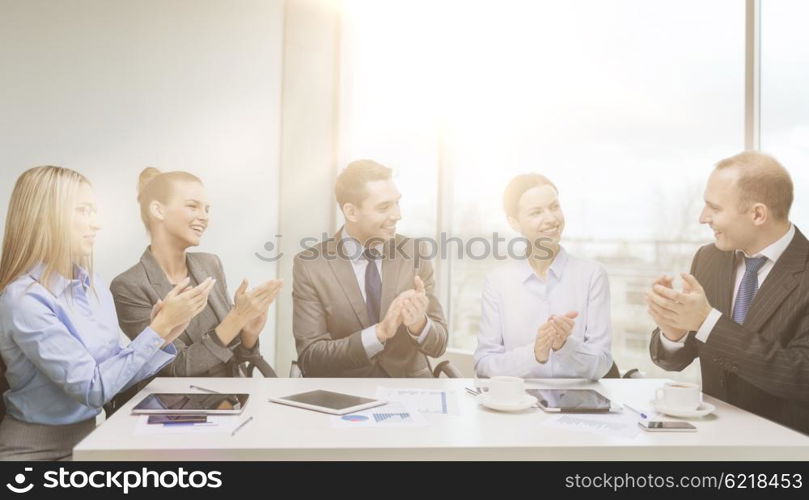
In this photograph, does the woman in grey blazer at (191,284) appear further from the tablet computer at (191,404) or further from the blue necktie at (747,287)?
the blue necktie at (747,287)

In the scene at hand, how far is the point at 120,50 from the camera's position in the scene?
3.67m

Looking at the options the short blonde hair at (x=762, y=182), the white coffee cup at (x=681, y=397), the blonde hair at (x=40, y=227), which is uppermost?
the short blonde hair at (x=762, y=182)

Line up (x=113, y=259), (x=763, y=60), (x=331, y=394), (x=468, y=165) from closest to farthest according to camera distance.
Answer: (x=331, y=394) < (x=763, y=60) < (x=113, y=259) < (x=468, y=165)

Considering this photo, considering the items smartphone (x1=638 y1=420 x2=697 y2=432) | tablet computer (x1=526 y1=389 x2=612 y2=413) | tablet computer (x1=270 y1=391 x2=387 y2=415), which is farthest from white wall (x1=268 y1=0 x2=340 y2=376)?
smartphone (x1=638 y1=420 x2=697 y2=432)

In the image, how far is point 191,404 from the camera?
1.92 metres

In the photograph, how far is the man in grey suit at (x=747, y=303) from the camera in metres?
2.21

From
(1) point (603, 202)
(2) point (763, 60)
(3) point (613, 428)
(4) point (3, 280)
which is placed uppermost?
(2) point (763, 60)

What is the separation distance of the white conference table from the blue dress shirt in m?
0.19

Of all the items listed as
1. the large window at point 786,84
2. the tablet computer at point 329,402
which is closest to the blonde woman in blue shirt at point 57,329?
the tablet computer at point 329,402

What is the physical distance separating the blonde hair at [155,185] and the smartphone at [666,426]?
2.62 m
